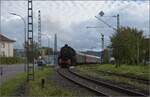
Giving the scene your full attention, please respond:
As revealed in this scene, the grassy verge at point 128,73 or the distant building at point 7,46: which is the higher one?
the distant building at point 7,46

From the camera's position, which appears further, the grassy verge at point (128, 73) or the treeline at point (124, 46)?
the treeline at point (124, 46)

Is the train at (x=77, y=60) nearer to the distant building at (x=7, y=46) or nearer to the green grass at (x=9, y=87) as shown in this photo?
the distant building at (x=7, y=46)

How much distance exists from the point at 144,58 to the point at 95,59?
30.1m

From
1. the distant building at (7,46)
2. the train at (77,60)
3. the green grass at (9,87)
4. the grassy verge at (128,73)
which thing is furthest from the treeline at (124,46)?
the distant building at (7,46)

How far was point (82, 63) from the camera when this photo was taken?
98250 mm

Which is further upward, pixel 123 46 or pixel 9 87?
pixel 123 46

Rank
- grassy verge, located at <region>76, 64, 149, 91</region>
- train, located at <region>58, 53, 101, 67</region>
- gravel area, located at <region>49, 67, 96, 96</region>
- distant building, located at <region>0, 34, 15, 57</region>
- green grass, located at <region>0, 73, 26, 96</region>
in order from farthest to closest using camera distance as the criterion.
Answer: distant building, located at <region>0, 34, 15, 57</region>
train, located at <region>58, 53, 101, 67</region>
grassy verge, located at <region>76, 64, 149, 91</region>
gravel area, located at <region>49, 67, 96, 96</region>
green grass, located at <region>0, 73, 26, 96</region>

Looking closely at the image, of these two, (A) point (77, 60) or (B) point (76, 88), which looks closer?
(B) point (76, 88)

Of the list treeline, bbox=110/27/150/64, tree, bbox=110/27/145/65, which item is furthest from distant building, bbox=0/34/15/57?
tree, bbox=110/27/145/65

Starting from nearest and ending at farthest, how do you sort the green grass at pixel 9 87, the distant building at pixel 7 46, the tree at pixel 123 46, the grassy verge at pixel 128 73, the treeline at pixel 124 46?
1. the green grass at pixel 9 87
2. the grassy verge at pixel 128 73
3. the treeline at pixel 124 46
4. the tree at pixel 123 46
5. the distant building at pixel 7 46

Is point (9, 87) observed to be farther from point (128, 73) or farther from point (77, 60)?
point (77, 60)

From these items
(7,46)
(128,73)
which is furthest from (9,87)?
(7,46)

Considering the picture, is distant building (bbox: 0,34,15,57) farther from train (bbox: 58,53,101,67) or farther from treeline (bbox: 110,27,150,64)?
treeline (bbox: 110,27,150,64)

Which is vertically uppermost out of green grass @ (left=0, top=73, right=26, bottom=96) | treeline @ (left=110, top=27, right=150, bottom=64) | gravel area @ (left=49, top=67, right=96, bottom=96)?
treeline @ (left=110, top=27, right=150, bottom=64)
